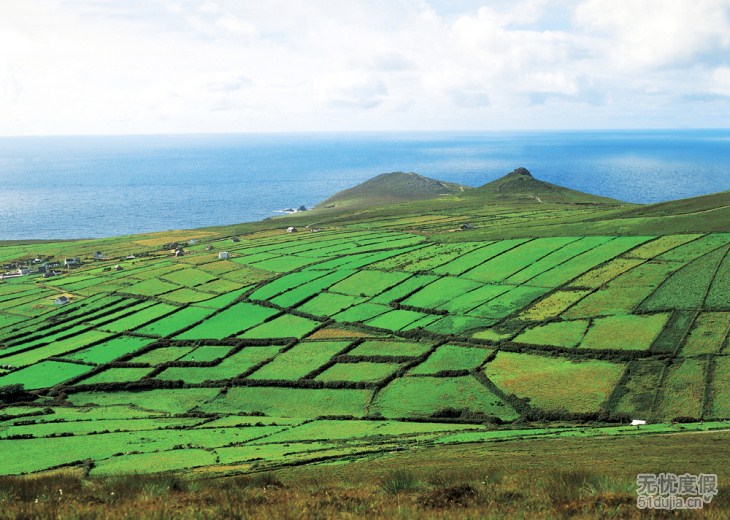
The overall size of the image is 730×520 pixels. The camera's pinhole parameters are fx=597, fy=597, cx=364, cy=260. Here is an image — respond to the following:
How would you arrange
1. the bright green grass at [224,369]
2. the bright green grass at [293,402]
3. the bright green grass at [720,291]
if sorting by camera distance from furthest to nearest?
1. the bright green grass at [224,369]
2. the bright green grass at [720,291]
3. the bright green grass at [293,402]

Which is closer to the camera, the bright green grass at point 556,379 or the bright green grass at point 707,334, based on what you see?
the bright green grass at point 556,379

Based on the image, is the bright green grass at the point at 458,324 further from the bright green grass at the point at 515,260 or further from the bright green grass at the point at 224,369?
the bright green grass at the point at 224,369

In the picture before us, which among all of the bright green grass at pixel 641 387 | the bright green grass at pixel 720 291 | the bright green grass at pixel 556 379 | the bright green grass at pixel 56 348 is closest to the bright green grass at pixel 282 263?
the bright green grass at pixel 56 348

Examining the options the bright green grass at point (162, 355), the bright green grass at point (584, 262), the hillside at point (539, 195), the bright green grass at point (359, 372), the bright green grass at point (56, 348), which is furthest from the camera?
the hillside at point (539, 195)

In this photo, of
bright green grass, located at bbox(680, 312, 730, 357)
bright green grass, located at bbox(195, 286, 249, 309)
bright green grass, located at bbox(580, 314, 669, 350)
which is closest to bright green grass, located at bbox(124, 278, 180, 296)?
bright green grass, located at bbox(195, 286, 249, 309)

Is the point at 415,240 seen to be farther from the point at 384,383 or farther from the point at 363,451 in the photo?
the point at 363,451

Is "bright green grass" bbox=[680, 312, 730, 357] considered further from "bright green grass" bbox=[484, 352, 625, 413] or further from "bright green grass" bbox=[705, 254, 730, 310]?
"bright green grass" bbox=[484, 352, 625, 413]

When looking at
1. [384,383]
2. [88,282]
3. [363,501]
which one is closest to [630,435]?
[384,383]
